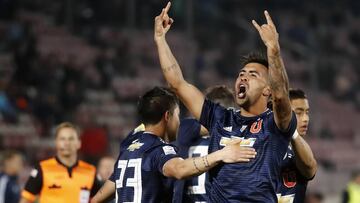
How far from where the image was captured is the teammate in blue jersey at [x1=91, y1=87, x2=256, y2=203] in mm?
5559

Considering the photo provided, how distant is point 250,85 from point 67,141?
334cm

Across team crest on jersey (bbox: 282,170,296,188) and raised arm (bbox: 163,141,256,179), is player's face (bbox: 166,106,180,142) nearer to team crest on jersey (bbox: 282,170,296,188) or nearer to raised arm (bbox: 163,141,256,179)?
raised arm (bbox: 163,141,256,179)

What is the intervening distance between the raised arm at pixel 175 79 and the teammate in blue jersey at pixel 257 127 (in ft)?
0.61

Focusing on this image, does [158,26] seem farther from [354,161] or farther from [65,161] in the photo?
[354,161]

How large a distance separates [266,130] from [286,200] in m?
0.61

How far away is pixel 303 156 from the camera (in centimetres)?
571

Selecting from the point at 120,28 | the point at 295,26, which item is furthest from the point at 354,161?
the point at 120,28

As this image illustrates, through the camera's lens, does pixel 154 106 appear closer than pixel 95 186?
Yes

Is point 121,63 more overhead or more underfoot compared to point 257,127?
more overhead

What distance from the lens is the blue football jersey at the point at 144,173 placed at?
5.98 meters

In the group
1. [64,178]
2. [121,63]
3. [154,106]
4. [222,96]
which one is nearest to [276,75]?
[154,106]

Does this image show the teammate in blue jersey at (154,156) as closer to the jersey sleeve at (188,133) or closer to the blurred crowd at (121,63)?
the jersey sleeve at (188,133)

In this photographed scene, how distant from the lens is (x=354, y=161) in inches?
695

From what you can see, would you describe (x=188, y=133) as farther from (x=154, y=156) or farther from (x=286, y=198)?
(x=286, y=198)
